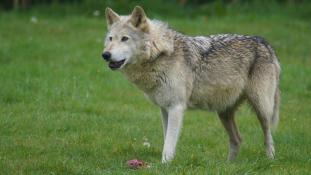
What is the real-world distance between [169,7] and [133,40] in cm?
1088

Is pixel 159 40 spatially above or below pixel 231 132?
above

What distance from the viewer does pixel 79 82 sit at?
11.4m

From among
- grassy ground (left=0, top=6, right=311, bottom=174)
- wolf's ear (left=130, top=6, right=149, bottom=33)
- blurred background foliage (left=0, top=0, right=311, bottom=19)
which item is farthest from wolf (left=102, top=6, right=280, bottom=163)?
blurred background foliage (left=0, top=0, right=311, bottom=19)

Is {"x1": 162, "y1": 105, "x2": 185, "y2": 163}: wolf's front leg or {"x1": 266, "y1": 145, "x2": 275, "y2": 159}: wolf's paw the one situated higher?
{"x1": 162, "y1": 105, "x2": 185, "y2": 163}: wolf's front leg

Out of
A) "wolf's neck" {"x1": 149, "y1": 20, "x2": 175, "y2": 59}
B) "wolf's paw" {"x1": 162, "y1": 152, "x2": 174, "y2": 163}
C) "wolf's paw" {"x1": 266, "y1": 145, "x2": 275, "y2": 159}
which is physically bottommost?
"wolf's paw" {"x1": 266, "y1": 145, "x2": 275, "y2": 159}

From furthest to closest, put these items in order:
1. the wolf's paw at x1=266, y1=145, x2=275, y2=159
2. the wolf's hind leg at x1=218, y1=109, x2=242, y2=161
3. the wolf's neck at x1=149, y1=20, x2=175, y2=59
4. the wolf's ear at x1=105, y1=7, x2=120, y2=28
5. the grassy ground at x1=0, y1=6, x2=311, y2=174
Answer: 1. the wolf's hind leg at x1=218, y1=109, x2=242, y2=161
2. the wolf's paw at x1=266, y1=145, x2=275, y2=159
3. the wolf's ear at x1=105, y1=7, x2=120, y2=28
4. the wolf's neck at x1=149, y1=20, x2=175, y2=59
5. the grassy ground at x1=0, y1=6, x2=311, y2=174

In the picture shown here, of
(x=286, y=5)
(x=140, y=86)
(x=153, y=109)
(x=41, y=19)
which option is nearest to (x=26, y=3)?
(x=41, y=19)

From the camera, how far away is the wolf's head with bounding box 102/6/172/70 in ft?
23.5

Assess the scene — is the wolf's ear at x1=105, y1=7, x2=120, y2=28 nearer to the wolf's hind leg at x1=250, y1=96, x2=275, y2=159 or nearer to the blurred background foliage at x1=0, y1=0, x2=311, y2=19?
the wolf's hind leg at x1=250, y1=96, x2=275, y2=159

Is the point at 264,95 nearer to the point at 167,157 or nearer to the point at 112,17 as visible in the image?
the point at 167,157

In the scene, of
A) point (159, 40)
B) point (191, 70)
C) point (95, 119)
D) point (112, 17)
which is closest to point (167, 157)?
point (191, 70)

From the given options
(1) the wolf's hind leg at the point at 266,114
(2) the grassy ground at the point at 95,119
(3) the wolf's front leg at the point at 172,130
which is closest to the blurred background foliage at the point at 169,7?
(2) the grassy ground at the point at 95,119

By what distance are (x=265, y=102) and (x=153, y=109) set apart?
278cm

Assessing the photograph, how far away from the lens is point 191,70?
300 inches
